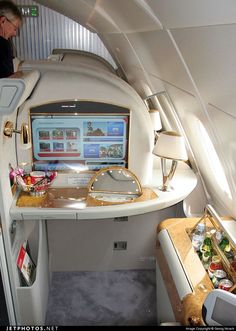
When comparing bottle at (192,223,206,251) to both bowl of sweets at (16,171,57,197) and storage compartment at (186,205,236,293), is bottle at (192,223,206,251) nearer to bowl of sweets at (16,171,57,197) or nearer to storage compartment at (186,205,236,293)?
storage compartment at (186,205,236,293)

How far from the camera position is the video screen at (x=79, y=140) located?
2.68 metres

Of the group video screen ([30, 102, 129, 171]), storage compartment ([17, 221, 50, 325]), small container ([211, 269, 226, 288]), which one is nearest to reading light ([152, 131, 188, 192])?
video screen ([30, 102, 129, 171])

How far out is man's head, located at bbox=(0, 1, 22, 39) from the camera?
2594 mm

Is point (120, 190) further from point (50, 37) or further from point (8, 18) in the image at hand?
point (50, 37)

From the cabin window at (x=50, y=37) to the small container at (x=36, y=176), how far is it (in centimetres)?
553

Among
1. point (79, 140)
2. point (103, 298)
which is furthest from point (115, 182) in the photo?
point (103, 298)

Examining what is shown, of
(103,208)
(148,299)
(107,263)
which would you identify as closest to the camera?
(103,208)

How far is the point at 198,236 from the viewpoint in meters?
2.31

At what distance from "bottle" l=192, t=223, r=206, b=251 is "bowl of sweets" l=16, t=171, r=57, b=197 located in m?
1.21

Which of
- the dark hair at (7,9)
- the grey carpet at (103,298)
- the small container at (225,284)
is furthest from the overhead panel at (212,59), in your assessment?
the grey carpet at (103,298)

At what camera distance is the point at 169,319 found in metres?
2.26

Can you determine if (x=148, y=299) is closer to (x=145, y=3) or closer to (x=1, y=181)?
(x=1, y=181)

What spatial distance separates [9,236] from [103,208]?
0.70 meters

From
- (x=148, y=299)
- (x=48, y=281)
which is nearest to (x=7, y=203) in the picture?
(x=48, y=281)
